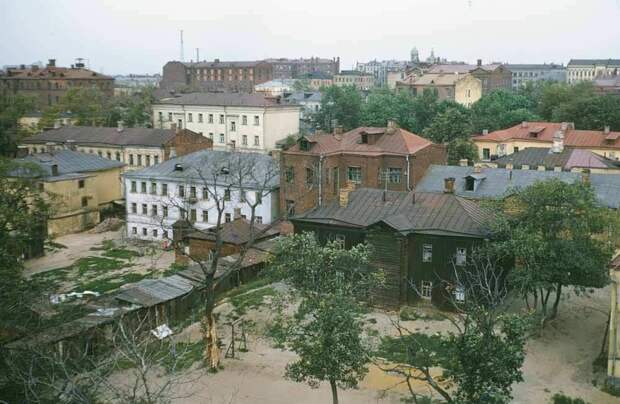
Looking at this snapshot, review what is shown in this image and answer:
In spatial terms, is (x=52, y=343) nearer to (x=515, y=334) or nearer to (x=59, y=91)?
(x=515, y=334)

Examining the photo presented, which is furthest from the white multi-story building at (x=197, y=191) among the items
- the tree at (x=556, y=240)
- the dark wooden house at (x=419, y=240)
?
the tree at (x=556, y=240)

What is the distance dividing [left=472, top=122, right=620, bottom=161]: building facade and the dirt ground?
122ft

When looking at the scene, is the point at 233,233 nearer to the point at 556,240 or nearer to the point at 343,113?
the point at 556,240

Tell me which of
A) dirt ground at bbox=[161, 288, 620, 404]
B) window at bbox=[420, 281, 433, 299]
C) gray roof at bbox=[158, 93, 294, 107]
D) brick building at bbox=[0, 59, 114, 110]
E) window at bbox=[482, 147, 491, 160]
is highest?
brick building at bbox=[0, 59, 114, 110]

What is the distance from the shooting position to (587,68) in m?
183

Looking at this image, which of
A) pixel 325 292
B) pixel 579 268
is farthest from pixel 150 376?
pixel 579 268

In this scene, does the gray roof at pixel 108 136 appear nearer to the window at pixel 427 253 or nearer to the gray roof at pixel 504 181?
the gray roof at pixel 504 181

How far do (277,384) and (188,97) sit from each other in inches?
2527

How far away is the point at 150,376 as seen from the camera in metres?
27.1

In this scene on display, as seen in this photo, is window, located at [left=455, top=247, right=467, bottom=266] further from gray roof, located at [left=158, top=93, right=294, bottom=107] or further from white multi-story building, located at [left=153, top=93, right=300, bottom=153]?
gray roof, located at [left=158, top=93, right=294, bottom=107]

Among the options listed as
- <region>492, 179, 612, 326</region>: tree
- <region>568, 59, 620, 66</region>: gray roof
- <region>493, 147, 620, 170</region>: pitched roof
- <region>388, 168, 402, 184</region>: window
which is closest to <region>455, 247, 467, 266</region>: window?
<region>492, 179, 612, 326</region>: tree

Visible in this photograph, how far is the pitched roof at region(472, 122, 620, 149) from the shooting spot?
65.2 meters

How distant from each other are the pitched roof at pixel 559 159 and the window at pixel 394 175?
1596 cm

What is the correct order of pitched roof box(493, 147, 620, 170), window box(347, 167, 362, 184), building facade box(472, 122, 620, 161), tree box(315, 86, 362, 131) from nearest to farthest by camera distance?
window box(347, 167, 362, 184) → pitched roof box(493, 147, 620, 170) → building facade box(472, 122, 620, 161) → tree box(315, 86, 362, 131)
